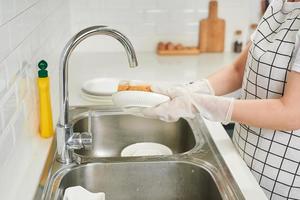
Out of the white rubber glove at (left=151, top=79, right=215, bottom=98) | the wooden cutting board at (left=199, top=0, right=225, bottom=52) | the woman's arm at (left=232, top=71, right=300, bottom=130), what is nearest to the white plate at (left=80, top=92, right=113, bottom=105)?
the white rubber glove at (left=151, top=79, right=215, bottom=98)

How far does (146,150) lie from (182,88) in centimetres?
33

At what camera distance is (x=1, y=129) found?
99 cm

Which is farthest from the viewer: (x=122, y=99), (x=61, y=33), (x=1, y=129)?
(x=61, y=33)

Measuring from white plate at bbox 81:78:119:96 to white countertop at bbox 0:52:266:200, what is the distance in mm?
47

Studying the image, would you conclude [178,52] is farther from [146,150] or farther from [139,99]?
[139,99]

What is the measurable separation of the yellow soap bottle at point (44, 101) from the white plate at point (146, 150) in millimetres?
301

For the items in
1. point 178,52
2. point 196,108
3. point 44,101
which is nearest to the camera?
point 196,108

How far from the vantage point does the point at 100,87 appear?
1839 mm

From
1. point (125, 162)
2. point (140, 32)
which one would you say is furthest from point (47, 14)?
point (140, 32)

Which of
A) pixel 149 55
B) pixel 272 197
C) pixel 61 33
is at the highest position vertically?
pixel 61 33

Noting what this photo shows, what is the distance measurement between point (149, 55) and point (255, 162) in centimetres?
125

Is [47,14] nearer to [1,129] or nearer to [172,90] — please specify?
[172,90]

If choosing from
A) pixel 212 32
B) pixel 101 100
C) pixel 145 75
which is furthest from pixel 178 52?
pixel 101 100

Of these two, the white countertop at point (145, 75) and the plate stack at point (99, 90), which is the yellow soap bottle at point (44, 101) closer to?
the white countertop at point (145, 75)
